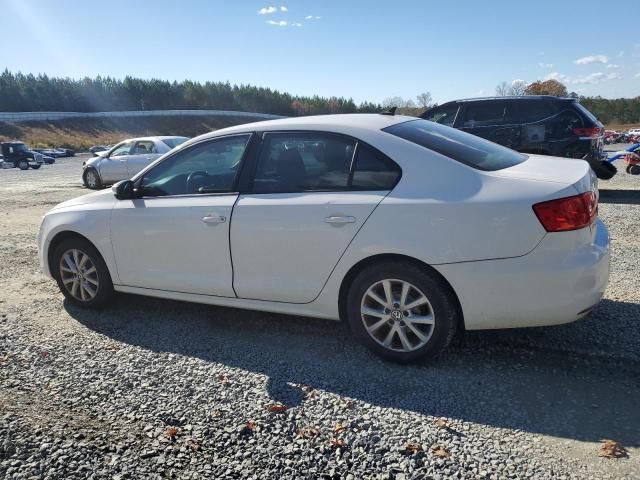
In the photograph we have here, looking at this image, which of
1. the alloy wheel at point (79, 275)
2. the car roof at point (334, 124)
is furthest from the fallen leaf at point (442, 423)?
the alloy wheel at point (79, 275)

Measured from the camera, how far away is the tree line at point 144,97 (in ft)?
237

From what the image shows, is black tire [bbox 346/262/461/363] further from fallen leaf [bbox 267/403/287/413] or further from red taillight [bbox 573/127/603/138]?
red taillight [bbox 573/127/603/138]

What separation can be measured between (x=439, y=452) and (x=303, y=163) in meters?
2.19

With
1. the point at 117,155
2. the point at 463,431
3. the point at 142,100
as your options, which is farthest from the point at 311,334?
the point at 142,100

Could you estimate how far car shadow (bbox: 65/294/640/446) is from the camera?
2939mm

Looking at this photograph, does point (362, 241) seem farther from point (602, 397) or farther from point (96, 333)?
point (96, 333)

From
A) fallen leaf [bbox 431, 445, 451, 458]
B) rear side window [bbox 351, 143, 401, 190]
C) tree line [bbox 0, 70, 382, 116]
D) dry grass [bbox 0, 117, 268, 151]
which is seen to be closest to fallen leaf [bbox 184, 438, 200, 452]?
fallen leaf [bbox 431, 445, 451, 458]

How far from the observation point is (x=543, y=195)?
3074mm

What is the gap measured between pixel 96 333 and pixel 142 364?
86 centimetres

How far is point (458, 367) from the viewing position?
350 centimetres

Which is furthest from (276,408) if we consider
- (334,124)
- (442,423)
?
(334,124)

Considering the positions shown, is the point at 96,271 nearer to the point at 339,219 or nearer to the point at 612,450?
the point at 339,219

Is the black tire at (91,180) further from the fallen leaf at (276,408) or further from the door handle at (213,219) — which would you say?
the fallen leaf at (276,408)

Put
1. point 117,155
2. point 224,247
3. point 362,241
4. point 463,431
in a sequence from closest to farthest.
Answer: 1. point 463,431
2. point 362,241
3. point 224,247
4. point 117,155
